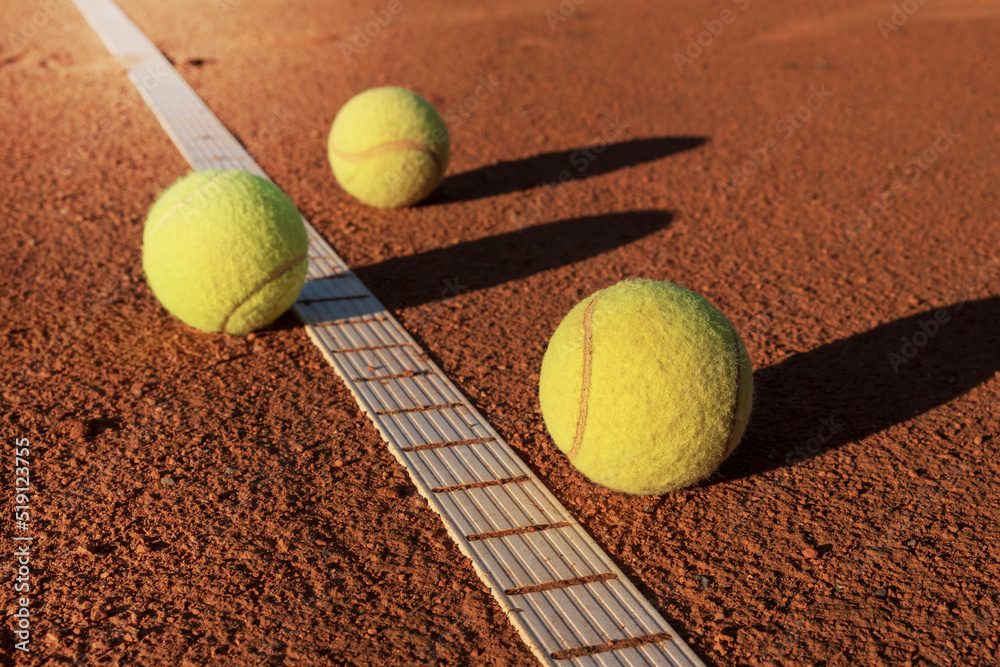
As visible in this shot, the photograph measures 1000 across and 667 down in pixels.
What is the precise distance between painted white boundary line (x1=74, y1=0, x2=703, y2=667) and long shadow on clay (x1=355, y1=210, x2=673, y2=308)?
22 centimetres

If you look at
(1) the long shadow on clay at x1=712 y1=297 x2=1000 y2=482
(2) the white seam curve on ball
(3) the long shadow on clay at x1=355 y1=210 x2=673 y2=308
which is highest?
(2) the white seam curve on ball

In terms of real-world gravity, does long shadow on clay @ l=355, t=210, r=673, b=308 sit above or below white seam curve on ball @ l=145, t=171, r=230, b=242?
below

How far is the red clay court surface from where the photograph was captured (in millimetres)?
3041

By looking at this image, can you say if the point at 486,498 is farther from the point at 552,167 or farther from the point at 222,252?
the point at 552,167

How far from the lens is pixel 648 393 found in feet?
11.0

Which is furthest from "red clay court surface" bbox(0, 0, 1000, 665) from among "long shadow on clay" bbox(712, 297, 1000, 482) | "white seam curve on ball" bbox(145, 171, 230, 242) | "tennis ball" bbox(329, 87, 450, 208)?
"white seam curve on ball" bbox(145, 171, 230, 242)

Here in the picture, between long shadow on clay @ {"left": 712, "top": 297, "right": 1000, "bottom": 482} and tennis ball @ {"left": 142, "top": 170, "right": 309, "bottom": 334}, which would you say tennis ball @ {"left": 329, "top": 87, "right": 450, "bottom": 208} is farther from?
long shadow on clay @ {"left": 712, "top": 297, "right": 1000, "bottom": 482}

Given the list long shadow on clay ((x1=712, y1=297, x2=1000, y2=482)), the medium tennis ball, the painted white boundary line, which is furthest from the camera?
long shadow on clay ((x1=712, y1=297, x2=1000, y2=482))

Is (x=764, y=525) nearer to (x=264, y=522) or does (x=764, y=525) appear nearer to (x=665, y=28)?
(x=264, y=522)

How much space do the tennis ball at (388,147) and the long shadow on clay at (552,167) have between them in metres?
0.43

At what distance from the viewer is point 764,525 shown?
3.47m

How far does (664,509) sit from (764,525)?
398mm

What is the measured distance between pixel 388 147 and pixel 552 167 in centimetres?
167

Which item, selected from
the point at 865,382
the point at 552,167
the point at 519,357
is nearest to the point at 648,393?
the point at 519,357
